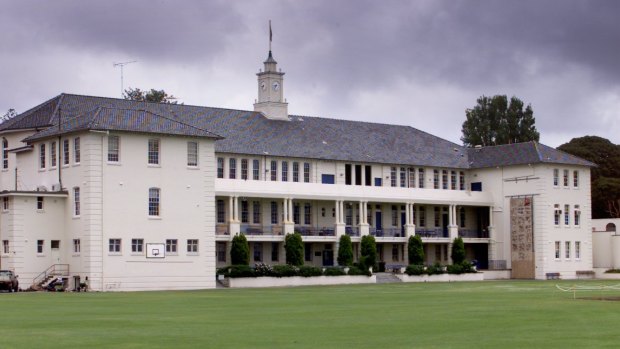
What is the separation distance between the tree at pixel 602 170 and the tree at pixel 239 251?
48968 mm

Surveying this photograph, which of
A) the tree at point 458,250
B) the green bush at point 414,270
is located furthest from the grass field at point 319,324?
the tree at point 458,250

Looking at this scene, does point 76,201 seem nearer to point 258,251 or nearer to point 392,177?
point 258,251

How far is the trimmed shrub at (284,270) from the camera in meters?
68.6

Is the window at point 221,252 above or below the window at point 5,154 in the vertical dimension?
below

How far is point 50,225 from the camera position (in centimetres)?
6169

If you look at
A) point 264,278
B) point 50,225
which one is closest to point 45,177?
point 50,225

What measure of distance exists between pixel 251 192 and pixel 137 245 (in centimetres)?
1416

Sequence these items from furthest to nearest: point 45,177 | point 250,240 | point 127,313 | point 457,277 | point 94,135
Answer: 1. point 457,277
2. point 250,240
3. point 45,177
4. point 94,135
5. point 127,313

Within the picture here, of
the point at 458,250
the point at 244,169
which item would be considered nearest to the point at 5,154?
the point at 244,169

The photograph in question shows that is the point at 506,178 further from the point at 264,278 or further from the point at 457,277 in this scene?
the point at 264,278

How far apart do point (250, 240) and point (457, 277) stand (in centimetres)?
1485

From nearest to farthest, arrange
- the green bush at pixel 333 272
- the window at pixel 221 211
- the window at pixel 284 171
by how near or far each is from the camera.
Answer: the green bush at pixel 333 272 → the window at pixel 221 211 → the window at pixel 284 171

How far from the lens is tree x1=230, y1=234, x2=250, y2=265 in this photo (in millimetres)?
70750

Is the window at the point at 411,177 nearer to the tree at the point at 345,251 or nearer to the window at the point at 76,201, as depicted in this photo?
the tree at the point at 345,251
